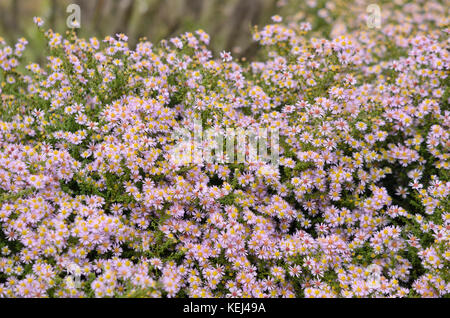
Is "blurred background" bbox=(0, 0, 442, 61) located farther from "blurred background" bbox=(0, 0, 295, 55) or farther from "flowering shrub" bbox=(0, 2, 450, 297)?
"flowering shrub" bbox=(0, 2, 450, 297)

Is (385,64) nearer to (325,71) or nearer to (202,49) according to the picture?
(325,71)

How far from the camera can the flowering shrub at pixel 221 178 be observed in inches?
107

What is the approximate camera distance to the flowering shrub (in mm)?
2723

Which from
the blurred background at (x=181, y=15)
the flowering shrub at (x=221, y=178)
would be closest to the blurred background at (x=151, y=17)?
the blurred background at (x=181, y=15)

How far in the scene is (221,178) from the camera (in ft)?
10.2

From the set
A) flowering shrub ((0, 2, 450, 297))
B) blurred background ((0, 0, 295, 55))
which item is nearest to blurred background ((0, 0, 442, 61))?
blurred background ((0, 0, 295, 55))

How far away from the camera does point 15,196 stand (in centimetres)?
270

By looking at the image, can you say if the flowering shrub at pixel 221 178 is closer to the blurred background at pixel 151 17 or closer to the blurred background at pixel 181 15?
the blurred background at pixel 181 15

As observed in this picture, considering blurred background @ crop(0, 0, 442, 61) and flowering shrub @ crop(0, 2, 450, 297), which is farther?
blurred background @ crop(0, 0, 442, 61)

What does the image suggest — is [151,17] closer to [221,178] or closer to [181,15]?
[181,15]

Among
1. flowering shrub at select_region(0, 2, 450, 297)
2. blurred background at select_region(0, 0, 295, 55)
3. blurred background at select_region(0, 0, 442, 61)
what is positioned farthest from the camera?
blurred background at select_region(0, 0, 295, 55)

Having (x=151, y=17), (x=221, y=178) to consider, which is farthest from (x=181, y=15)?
(x=221, y=178)
